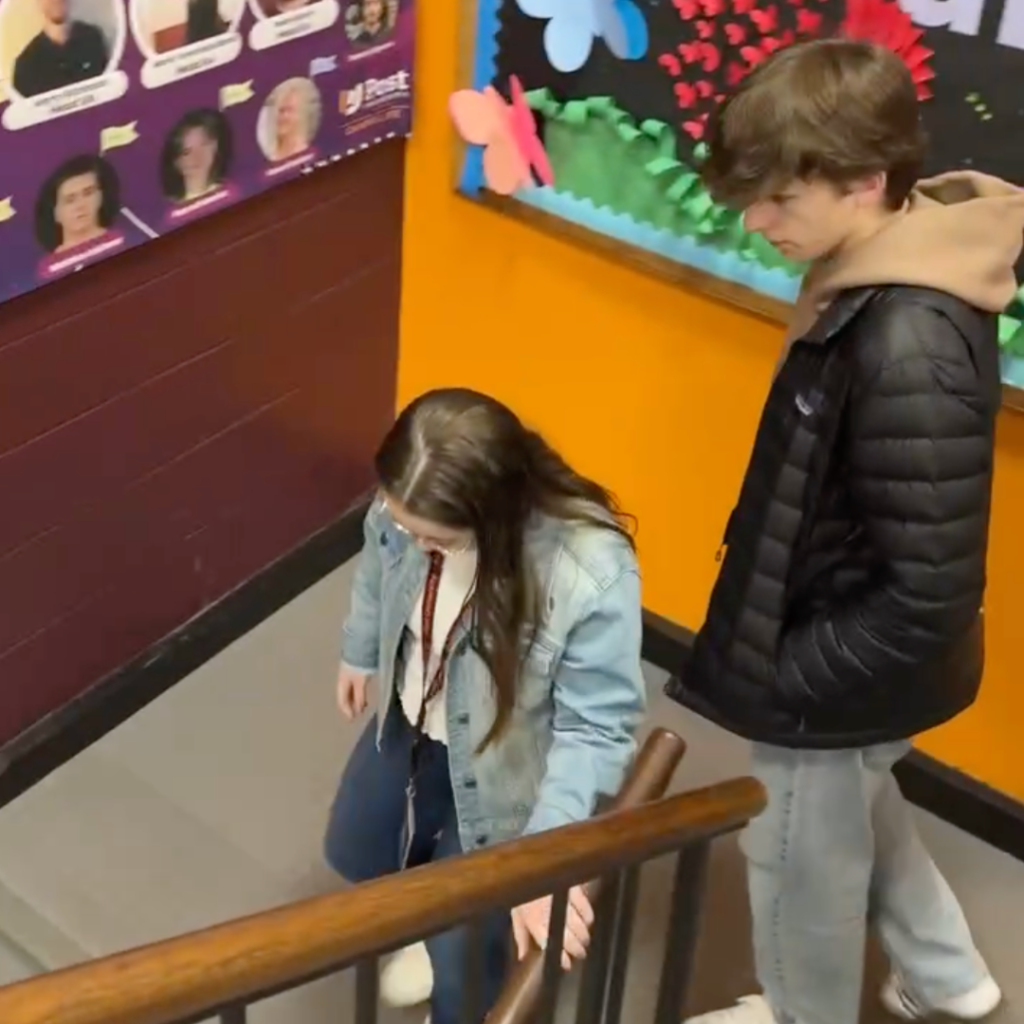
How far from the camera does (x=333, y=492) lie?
2834 mm

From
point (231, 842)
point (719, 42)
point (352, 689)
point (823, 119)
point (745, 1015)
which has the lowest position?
point (231, 842)

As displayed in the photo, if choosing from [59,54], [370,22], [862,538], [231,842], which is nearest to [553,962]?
[862,538]

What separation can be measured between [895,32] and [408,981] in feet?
4.59

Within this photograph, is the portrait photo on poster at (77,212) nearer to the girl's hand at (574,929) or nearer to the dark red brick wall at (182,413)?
the dark red brick wall at (182,413)

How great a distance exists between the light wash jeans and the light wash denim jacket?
0.26 metres

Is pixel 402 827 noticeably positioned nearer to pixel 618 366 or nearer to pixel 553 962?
pixel 553 962

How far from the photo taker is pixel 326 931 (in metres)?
0.93

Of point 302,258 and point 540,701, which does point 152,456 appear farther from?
point 540,701

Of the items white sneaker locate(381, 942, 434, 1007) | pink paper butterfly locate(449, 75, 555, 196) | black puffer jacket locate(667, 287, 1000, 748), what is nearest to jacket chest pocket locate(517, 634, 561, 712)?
black puffer jacket locate(667, 287, 1000, 748)

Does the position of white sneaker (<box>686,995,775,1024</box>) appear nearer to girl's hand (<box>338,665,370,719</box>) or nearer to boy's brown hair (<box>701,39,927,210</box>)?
girl's hand (<box>338,665,370,719</box>)

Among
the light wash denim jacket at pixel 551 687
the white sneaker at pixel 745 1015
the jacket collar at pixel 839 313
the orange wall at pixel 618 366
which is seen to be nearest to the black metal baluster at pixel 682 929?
the light wash denim jacket at pixel 551 687

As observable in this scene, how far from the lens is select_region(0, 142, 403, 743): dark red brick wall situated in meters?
2.16

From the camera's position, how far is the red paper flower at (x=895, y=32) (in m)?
1.88

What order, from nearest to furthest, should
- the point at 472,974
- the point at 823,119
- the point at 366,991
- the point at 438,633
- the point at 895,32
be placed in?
the point at 366,991 → the point at 472,974 → the point at 823,119 → the point at 438,633 → the point at 895,32
